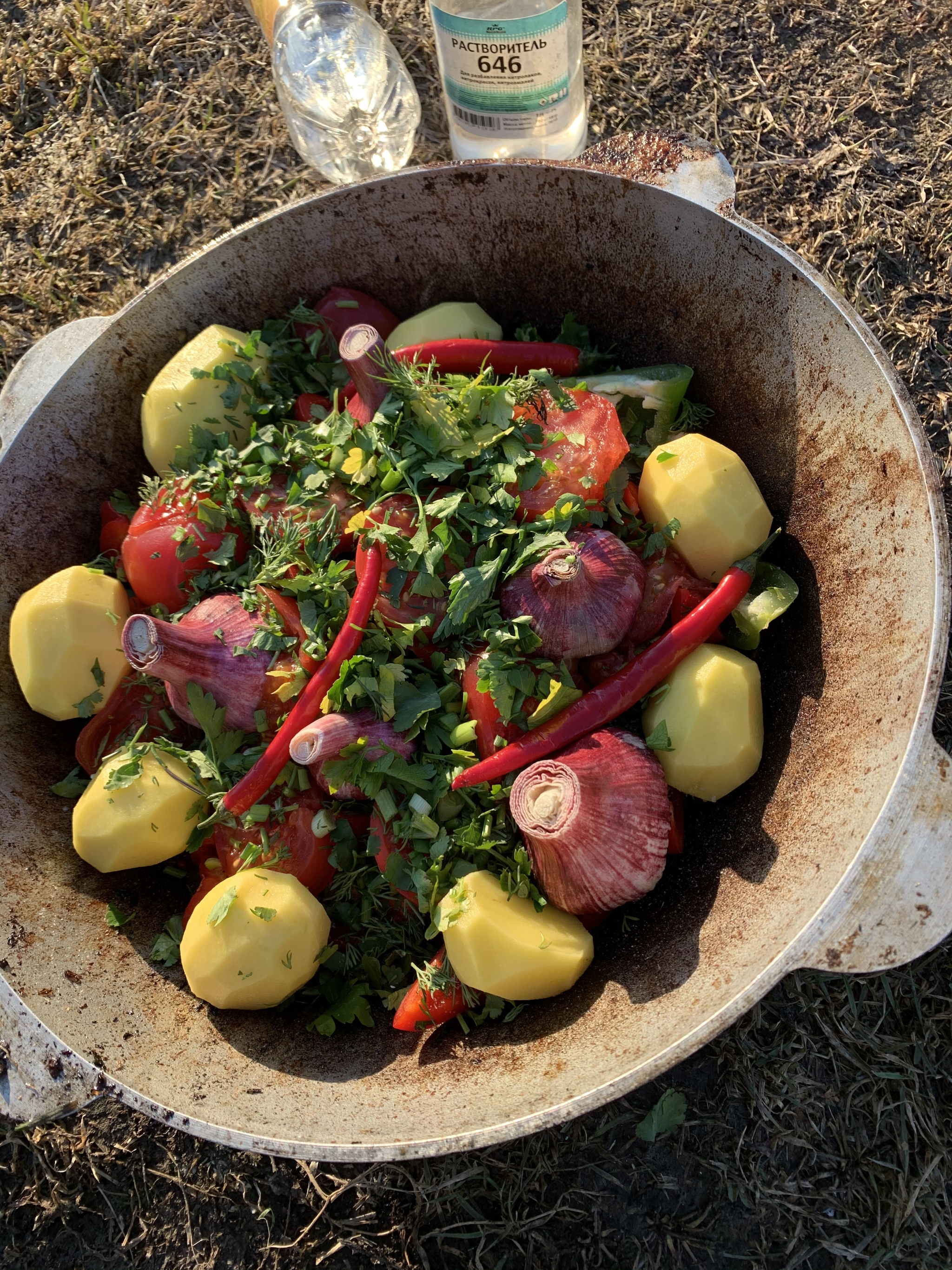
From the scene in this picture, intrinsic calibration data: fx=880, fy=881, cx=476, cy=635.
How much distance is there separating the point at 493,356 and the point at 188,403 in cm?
85

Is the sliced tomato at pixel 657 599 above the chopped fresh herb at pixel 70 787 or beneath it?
above

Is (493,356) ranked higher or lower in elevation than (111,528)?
higher

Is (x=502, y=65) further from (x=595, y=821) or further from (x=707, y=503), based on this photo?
(x=595, y=821)

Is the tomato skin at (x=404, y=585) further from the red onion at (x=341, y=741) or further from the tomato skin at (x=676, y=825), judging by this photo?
the tomato skin at (x=676, y=825)

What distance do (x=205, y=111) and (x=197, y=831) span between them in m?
3.25

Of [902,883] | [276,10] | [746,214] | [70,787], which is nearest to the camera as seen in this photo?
[902,883]

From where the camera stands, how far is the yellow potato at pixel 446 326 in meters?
2.50

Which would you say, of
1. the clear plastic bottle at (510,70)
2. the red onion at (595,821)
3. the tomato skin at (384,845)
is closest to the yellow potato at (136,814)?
the tomato skin at (384,845)

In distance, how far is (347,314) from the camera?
2.61 metres

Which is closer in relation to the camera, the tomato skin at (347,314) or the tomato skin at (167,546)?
the tomato skin at (167,546)

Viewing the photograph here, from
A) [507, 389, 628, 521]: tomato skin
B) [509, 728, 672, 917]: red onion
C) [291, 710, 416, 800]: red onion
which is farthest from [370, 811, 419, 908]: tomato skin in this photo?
[507, 389, 628, 521]: tomato skin

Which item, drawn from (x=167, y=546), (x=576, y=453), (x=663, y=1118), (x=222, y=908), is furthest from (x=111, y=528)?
(x=663, y=1118)

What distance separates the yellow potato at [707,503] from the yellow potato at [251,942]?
1.26m

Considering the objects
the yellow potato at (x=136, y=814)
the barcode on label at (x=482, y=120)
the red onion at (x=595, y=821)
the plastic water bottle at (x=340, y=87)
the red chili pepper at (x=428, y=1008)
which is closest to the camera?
the red onion at (x=595, y=821)
